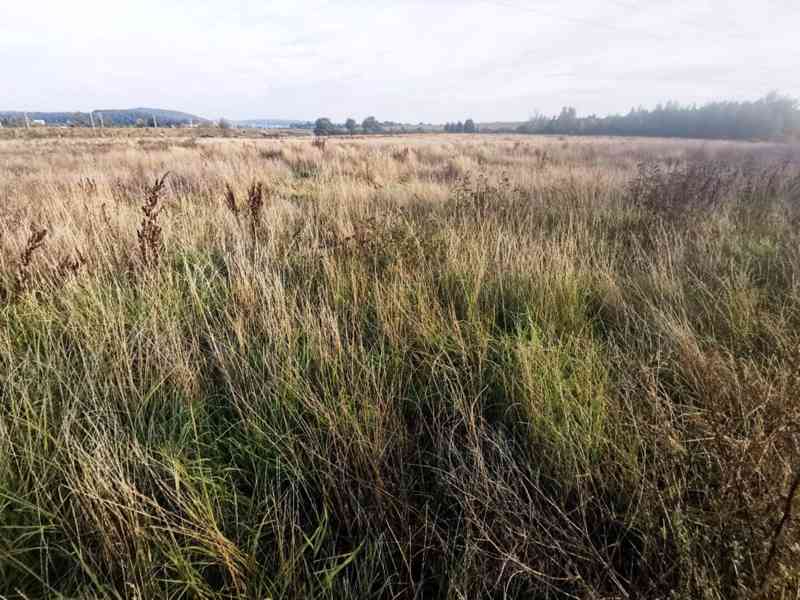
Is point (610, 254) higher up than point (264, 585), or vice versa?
point (610, 254)

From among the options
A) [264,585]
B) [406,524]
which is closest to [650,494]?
[406,524]

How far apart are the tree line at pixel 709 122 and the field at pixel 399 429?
57040 mm

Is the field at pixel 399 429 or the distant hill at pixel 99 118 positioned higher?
the distant hill at pixel 99 118

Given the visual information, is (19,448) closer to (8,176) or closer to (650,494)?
(650,494)

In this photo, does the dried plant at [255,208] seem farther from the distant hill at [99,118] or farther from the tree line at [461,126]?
the tree line at [461,126]

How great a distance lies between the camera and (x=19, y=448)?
1268 mm

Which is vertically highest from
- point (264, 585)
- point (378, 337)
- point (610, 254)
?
point (610, 254)

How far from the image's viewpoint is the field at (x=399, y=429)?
1.01 meters

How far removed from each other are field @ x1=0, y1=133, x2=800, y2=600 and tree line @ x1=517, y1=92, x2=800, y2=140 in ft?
187

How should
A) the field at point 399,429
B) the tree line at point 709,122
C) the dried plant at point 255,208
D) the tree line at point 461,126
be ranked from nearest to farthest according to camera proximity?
the field at point 399,429, the dried plant at point 255,208, the tree line at point 709,122, the tree line at point 461,126

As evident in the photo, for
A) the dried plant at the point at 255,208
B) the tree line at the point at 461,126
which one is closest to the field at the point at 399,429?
the dried plant at the point at 255,208

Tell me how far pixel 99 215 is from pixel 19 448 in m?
3.37

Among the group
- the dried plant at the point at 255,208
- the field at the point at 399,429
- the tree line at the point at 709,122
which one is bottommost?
the field at the point at 399,429

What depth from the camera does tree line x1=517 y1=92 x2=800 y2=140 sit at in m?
49.7
